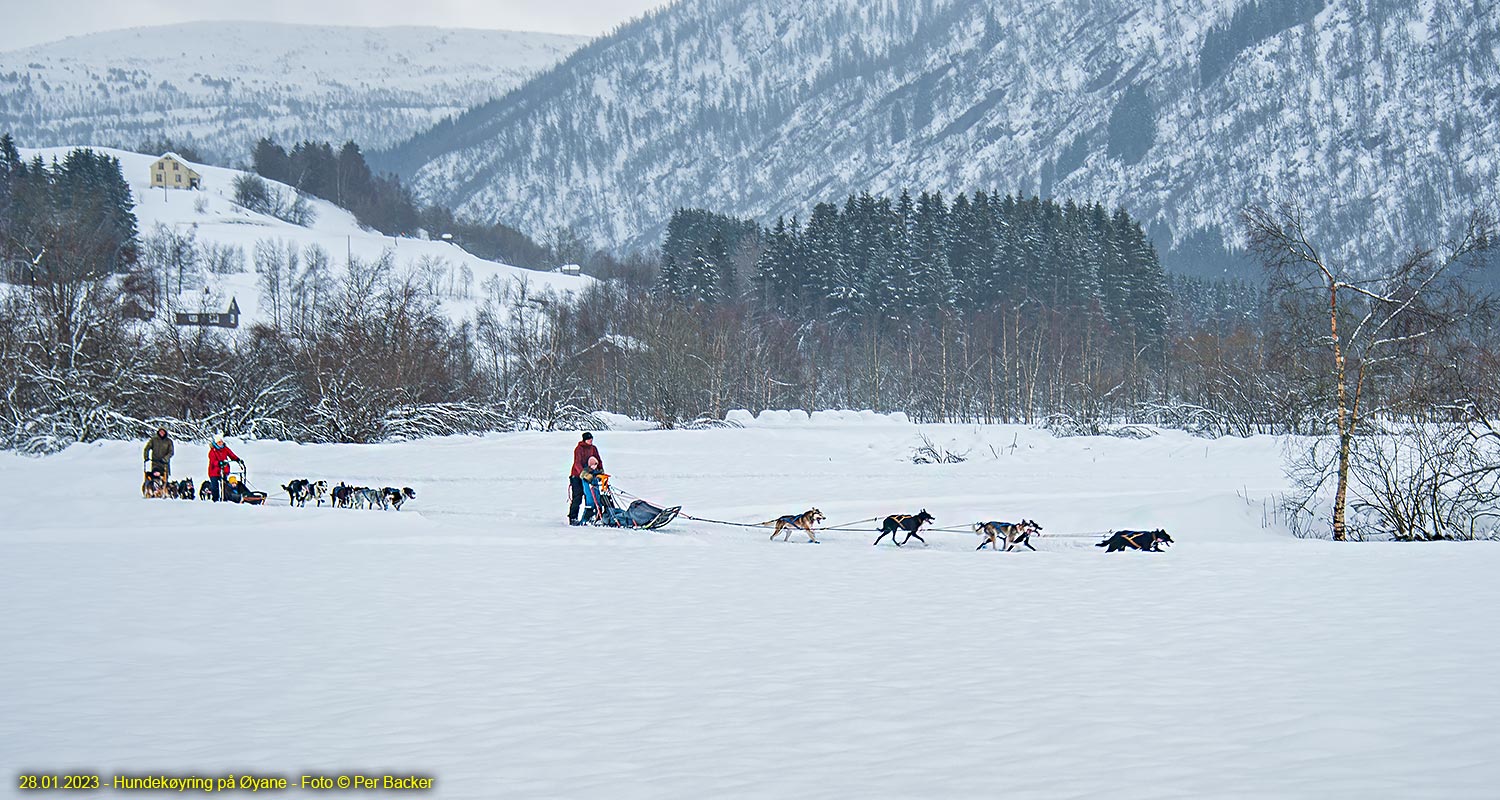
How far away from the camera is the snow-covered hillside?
107938mm

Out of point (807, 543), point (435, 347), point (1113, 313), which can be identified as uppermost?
point (1113, 313)

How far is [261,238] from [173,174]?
38483 mm

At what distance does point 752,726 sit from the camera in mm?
6129

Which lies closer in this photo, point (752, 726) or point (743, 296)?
point (752, 726)

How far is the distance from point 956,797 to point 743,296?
2956 inches

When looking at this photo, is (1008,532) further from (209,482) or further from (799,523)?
(209,482)

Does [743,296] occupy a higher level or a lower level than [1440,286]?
higher

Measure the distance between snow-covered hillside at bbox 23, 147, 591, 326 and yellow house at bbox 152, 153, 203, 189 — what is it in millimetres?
1752

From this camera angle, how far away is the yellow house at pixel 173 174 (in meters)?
152

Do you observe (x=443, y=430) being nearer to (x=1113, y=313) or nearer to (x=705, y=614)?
(x=705, y=614)

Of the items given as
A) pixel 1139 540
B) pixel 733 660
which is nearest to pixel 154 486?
pixel 733 660

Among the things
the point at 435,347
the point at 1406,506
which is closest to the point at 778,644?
the point at 1406,506

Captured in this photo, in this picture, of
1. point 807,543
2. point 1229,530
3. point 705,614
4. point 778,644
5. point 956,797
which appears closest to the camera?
point 956,797

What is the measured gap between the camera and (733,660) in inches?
315
